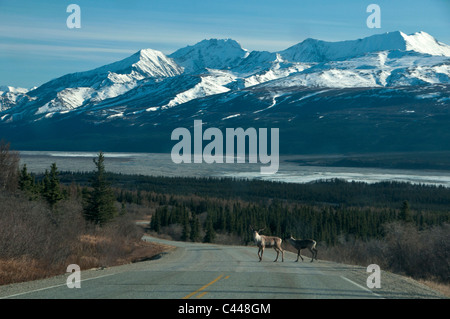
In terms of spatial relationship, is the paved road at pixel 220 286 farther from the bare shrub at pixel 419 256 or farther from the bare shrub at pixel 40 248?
the bare shrub at pixel 419 256

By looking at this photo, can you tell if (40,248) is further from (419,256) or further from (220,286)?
(419,256)

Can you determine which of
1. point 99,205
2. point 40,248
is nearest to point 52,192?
point 99,205

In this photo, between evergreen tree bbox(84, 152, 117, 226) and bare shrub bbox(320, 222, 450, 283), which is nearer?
bare shrub bbox(320, 222, 450, 283)

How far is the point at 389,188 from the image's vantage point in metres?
142

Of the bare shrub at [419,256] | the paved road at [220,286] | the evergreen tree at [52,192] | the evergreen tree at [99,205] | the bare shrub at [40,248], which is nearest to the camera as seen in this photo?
the paved road at [220,286]

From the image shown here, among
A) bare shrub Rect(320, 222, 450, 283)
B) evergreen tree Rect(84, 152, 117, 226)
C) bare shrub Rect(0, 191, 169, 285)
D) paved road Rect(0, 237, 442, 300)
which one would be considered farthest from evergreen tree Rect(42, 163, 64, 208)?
paved road Rect(0, 237, 442, 300)

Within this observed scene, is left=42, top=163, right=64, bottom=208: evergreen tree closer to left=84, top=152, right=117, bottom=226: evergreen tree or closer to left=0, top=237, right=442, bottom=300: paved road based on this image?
left=84, top=152, right=117, bottom=226: evergreen tree

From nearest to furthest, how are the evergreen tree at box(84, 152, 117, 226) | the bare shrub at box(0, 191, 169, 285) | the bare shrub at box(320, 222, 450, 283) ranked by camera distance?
the bare shrub at box(0, 191, 169, 285)
the bare shrub at box(320, 222, 450, 283)
the evergreen tree at box(84, 152, 117, 226)

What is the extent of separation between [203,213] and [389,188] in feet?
211

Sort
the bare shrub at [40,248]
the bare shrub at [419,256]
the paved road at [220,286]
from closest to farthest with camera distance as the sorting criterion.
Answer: the paved road at [220,286], the bare shrub at [40,248], the bare shrub at [419,256]

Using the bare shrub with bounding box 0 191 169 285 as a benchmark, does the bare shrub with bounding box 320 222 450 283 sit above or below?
below

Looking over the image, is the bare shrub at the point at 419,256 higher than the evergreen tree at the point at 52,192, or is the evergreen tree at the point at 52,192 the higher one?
the evergreen tree at the point at 52,192

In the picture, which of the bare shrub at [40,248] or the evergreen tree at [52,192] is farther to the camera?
the evergreen tree at [52,192]

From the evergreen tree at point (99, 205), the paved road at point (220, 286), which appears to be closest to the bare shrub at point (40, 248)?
the paved road at point (220, 286)
